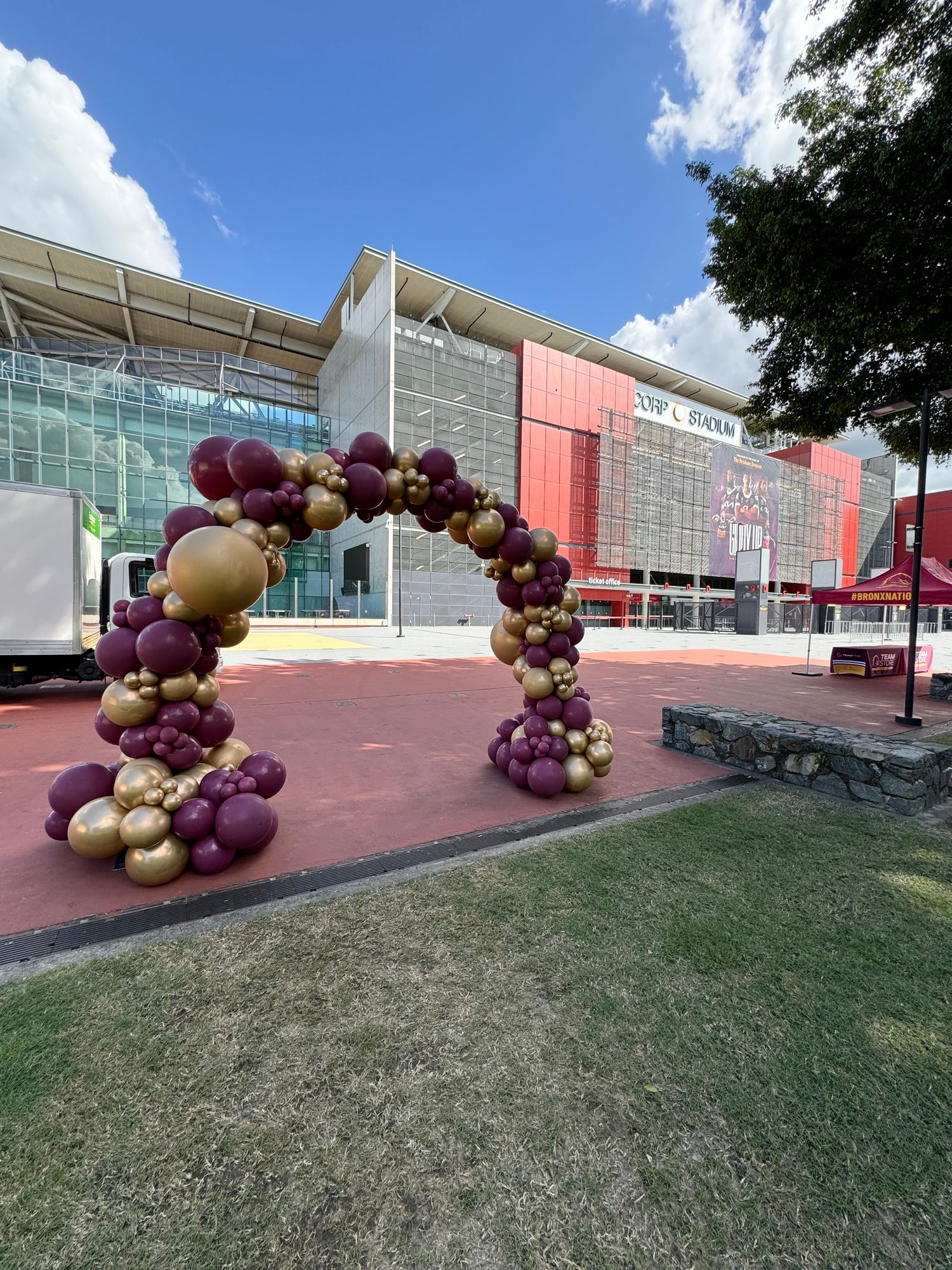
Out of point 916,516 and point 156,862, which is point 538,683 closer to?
point 156,862

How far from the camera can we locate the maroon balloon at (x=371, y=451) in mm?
4438

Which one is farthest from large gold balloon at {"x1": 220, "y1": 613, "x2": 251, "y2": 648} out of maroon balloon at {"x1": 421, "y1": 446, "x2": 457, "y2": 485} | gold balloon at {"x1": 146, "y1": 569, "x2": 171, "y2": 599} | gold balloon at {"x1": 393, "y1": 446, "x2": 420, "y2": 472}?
maroon balloon at {"x1": 421, "y1": 446, "x2": 457, "y2": 485}

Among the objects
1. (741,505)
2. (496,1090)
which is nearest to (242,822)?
(496,1090)

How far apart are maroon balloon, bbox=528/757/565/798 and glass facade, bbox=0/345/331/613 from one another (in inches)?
1220

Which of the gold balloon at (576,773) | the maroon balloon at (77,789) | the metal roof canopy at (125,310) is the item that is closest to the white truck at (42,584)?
the maroon balloon at (77,789)

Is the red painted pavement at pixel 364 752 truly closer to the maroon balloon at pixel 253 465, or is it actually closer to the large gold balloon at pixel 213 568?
the large gold balloon at pixel 213 568

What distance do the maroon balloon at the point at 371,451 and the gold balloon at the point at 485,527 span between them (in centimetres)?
95

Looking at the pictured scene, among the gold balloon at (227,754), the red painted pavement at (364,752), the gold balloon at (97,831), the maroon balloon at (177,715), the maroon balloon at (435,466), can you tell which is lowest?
the red painted pavement at (364,752)

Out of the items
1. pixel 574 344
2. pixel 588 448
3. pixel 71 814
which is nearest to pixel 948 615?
pixel 588 448

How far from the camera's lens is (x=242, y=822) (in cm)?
383

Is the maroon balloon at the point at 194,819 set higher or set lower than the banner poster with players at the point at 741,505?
lower

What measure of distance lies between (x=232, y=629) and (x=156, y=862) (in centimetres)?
173

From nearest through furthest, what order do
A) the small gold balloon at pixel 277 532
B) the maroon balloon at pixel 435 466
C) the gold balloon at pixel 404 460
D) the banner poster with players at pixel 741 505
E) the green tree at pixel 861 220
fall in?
the small gold balloon at pixel 277 532 → the gold balloon at pixel 404 460 → the maroon balloon at pixel 435 466 → the green tree at pixel 861 220 → the banner poster with players at pixel 741 505

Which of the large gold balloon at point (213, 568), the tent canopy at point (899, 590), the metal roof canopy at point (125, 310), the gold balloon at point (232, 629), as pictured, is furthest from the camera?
the metal roof canopy at point (125, 310)
